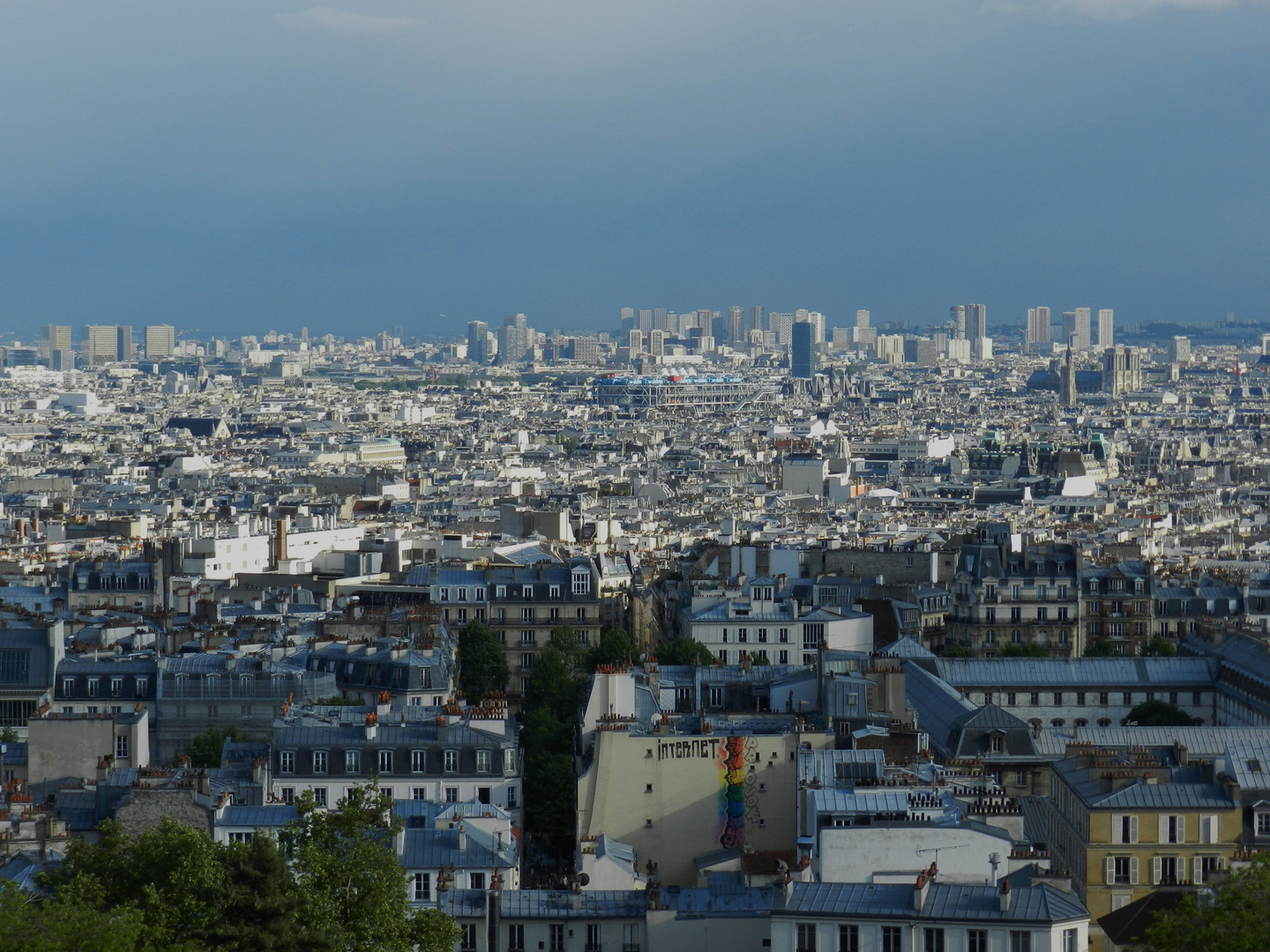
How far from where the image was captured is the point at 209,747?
109 ft

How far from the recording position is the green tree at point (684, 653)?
4169 centimetres

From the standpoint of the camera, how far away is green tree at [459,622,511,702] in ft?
143

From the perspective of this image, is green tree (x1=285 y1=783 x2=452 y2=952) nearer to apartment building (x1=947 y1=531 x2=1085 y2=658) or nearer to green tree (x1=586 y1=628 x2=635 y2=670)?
green tree (x1=586 y1=628 x2=635 y2=670)

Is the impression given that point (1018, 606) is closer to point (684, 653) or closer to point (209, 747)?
point (684, 653)

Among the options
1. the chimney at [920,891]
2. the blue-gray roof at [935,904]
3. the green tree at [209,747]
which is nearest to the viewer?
the blue-gray roof at [935,904]

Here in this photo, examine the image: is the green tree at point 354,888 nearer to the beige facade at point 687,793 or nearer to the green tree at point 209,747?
the beige facade at point 687,793

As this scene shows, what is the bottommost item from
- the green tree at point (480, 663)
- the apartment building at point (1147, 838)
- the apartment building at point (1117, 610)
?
the apartment building at point (1147, 838)

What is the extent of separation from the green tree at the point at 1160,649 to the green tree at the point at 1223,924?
2618 cm

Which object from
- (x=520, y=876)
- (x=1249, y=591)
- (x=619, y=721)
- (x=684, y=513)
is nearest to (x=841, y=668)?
(x=619, y=721)

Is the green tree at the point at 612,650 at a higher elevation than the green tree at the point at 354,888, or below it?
higher

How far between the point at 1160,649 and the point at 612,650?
34.4 ft

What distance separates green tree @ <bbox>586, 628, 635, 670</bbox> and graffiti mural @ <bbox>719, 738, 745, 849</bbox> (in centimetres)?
1158

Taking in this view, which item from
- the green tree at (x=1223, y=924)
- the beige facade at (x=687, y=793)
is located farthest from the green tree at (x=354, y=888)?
the beige facade at (x=687, y=793)

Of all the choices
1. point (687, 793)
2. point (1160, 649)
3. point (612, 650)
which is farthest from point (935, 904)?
point (1160, 649)
